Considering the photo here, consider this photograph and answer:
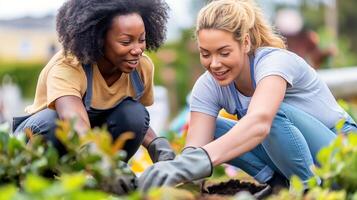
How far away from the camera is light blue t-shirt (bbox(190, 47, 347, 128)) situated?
360 centimetres

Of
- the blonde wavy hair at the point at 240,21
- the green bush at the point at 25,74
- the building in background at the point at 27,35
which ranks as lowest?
the building in background at the point at 27,35

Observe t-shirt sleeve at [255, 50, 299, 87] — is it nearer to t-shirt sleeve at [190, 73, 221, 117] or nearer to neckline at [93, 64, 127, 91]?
t-shirt sleeve at [190, 73, 221, 117]

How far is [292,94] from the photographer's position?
3.71m

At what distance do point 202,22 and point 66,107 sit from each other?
23.6 inches

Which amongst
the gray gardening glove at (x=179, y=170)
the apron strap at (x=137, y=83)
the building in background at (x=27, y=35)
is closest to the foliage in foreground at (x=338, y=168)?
the gray gardening glove at (x=179, y=170)

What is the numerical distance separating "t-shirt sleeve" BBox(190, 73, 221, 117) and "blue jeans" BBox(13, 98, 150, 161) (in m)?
0.29

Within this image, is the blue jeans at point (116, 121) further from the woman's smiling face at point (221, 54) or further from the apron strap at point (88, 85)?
the woman's smiling face at point (221, 54)

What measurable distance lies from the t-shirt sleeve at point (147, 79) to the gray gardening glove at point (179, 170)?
0.83 metres

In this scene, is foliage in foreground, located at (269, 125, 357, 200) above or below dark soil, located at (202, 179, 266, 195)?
above

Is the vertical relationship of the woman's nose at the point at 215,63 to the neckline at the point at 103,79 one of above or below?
above

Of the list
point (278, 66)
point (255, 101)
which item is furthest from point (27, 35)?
point (255, 101)

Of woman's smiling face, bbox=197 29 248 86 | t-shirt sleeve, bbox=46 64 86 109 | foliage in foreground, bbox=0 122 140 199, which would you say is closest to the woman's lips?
woman's smiling face, bbox=197 29 248 86

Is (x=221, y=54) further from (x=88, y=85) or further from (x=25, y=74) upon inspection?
(x=25, y=74)

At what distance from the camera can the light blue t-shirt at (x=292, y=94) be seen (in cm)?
360
